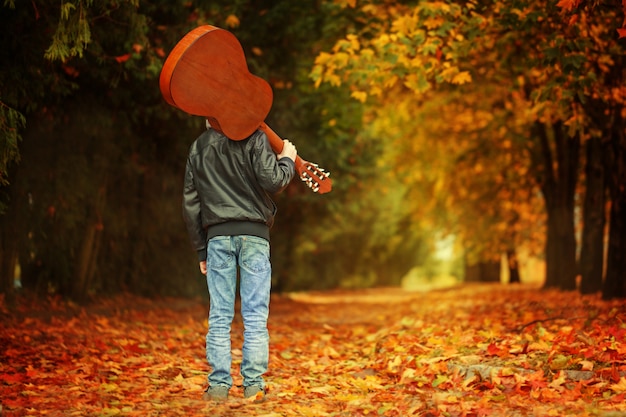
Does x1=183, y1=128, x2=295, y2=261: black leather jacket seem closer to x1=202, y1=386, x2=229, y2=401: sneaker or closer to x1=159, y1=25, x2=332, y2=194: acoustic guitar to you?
x1=159, y1=25, x2=332, y2=194: acoustic guitar

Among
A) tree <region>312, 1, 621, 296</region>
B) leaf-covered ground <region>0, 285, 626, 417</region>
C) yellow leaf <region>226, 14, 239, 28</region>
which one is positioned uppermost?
yellow leaf <region>226, 14, 239, 28</region>

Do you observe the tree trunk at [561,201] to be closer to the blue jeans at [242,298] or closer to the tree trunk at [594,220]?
the tree trunk at [594,220]

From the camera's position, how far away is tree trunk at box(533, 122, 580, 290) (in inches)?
685

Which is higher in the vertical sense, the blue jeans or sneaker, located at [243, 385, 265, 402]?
the blue jeans

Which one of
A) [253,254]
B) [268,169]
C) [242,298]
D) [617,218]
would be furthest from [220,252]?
[617,218]

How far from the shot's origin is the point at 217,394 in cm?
A: 580

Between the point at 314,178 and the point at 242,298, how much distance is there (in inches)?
42.7

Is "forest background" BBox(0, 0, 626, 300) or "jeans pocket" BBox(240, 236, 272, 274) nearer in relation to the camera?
"jeans pocket" BBox(240, 236, 272, 274)

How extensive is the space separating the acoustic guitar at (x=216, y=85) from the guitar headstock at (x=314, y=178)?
11.3 inches

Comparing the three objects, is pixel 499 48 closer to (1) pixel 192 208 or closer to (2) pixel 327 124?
(2) pixel 327 124

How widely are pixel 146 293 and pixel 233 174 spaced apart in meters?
11.7

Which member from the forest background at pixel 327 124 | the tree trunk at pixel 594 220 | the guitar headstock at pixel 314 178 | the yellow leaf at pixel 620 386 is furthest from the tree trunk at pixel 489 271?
the guitar headstock at pixel 314 178

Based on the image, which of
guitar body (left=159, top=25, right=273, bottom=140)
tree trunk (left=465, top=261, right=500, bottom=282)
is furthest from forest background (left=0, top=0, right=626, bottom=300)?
tree trunk (left=465, top=261, right=500, bottom=282)

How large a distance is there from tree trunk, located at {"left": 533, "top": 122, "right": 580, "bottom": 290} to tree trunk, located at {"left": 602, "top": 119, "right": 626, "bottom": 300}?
14.1 ft
